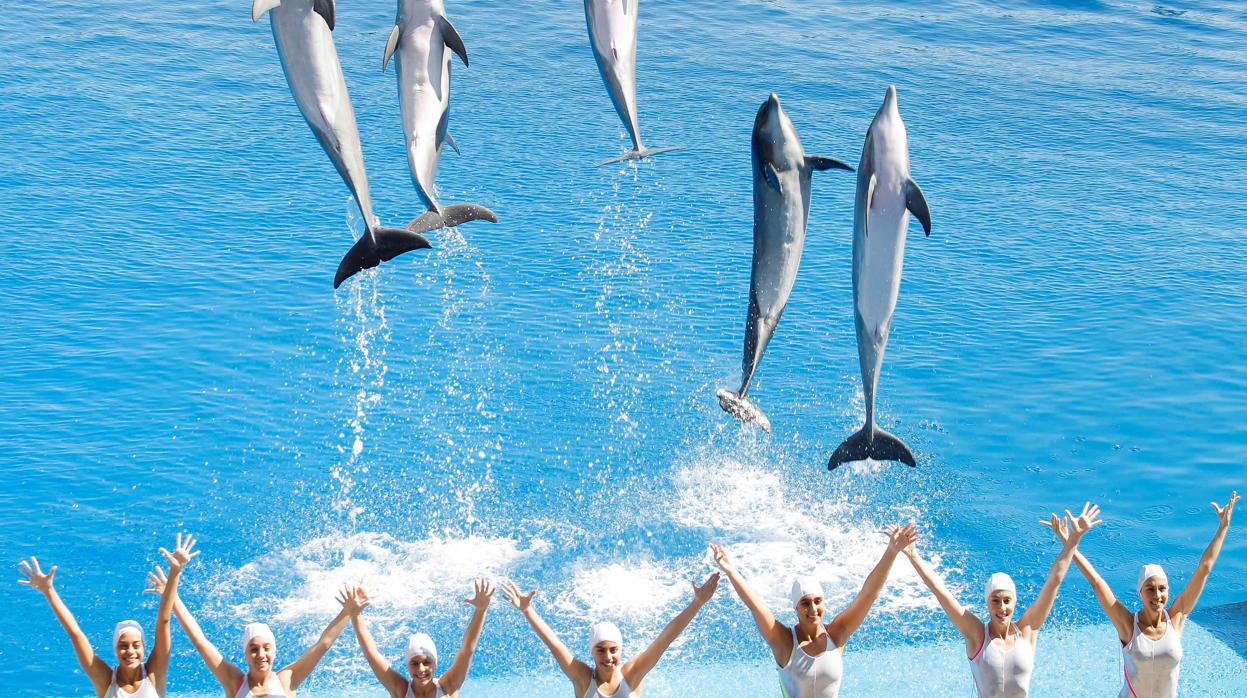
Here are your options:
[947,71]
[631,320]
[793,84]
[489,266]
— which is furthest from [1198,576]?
[947,71]

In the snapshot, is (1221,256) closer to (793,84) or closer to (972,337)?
(972,337)

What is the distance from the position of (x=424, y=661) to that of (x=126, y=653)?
131 centimetres

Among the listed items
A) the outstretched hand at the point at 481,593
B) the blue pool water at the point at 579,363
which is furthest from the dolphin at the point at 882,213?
the outstretched hand at the point at 481,593

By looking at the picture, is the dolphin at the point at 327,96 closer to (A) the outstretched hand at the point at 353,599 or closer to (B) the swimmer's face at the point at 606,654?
(A) the outstretched hand at the point at 353,599

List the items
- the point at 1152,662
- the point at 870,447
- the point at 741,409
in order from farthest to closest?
the point at 870,447, the point at 741,409, the point at 1152,662

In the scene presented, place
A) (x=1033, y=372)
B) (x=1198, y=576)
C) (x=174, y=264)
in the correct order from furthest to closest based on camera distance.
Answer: (x=174, y=264)
(x=1033, y=372)
(x=1198, y=576)

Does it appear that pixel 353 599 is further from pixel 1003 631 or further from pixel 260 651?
pixel 1003 631

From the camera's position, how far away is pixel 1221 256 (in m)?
15.5

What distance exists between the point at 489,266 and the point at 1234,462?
7.63m

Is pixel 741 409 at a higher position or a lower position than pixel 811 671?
higher

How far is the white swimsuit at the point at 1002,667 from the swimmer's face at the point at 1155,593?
646 millimetres

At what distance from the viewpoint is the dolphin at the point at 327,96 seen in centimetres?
677

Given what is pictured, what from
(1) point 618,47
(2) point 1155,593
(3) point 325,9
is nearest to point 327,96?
(3) point 325,9

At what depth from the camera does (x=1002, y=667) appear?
6.39 metres
